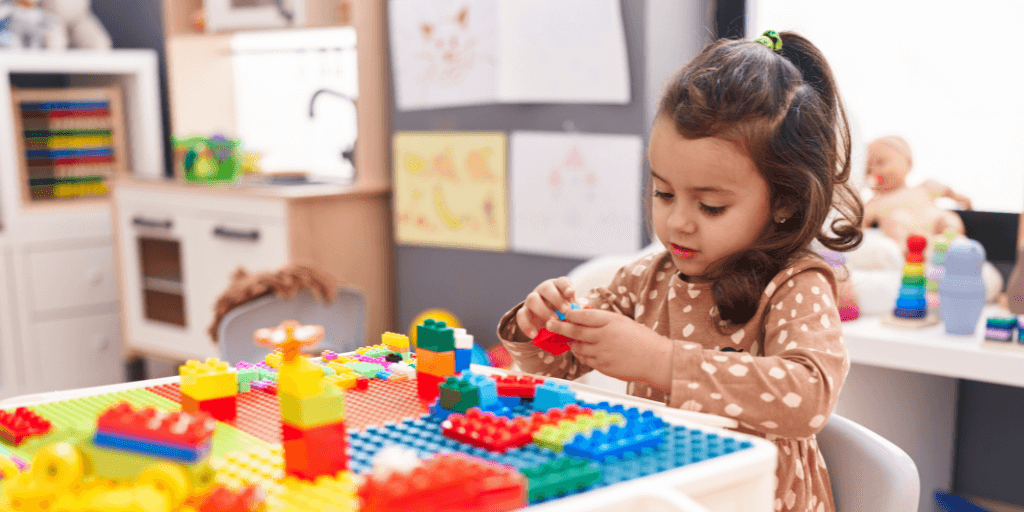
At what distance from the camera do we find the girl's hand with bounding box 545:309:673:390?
0.71 meters

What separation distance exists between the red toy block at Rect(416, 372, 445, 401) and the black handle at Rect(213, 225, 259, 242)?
5.45 ft

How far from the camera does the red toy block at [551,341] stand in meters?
0.81

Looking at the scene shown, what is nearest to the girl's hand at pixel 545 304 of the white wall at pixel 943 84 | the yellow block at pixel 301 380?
the yellow block at pixel 301 380

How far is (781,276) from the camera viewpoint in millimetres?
825

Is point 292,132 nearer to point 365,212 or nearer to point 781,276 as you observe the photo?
point 365,212

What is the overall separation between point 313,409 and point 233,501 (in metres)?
0.07

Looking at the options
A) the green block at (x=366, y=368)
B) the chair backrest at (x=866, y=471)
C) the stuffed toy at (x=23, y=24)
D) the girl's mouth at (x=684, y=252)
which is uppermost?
the stuffed toy at (x=23, y=24)

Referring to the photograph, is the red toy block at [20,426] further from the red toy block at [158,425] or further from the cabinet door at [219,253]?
the cabinet door at [219,253]

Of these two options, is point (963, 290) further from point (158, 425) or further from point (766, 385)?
point (158, 425)

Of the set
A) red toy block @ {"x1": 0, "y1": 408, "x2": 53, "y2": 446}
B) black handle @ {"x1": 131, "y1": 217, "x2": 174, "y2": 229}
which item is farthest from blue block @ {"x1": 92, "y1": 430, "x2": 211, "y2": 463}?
black handle @ {"x1": 131, "y1": 217, "x2": 174, "y2": 229}

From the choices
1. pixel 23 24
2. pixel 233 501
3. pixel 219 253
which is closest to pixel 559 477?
pixel 233 501

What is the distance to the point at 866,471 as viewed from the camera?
797mm

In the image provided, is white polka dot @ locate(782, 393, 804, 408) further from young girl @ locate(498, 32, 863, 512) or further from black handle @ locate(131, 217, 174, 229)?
black handle @ locate(131, 217, 174, 229)

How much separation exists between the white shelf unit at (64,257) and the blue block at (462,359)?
7.88 feet
